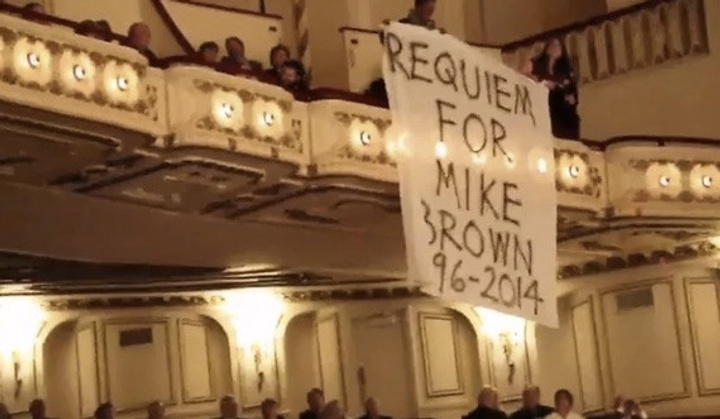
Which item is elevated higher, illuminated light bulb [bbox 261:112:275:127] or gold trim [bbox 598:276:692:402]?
illuminated light bulb [bbox 261:112:275:127]

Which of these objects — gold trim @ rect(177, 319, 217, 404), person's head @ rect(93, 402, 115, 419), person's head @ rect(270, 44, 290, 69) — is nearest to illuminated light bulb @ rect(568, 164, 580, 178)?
person's head @ rect(270, 44, 290, 69)

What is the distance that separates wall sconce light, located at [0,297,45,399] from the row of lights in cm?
505

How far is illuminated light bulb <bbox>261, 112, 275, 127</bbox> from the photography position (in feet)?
36.6

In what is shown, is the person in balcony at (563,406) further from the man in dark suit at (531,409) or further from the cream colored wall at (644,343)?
the cream colored wall at (644,343)

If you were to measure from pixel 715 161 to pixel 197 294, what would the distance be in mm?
5230

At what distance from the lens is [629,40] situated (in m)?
17.0

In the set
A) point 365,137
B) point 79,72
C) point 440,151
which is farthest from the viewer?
point 365,137

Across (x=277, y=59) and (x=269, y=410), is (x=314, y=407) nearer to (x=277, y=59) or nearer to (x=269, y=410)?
(x=269, y=410)

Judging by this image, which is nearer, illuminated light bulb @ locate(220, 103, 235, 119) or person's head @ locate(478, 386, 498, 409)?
illuminated light bulb @ locate(220, 103, 235, 119)

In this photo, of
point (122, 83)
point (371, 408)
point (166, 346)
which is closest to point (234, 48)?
point (122, 83)

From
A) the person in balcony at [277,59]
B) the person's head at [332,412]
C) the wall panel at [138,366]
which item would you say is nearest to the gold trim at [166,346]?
the wall panel at [138,366]

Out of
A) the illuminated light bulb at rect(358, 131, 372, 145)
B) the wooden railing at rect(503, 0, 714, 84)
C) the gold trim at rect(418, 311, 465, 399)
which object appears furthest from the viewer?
the gold trim at rect(418, 311, 465, 399)

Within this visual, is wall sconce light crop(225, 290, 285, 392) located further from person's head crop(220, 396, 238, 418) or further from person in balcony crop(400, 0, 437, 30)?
person in balcony crop(400, 0, 437, 30)

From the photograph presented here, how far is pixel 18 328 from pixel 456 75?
23.0ft
